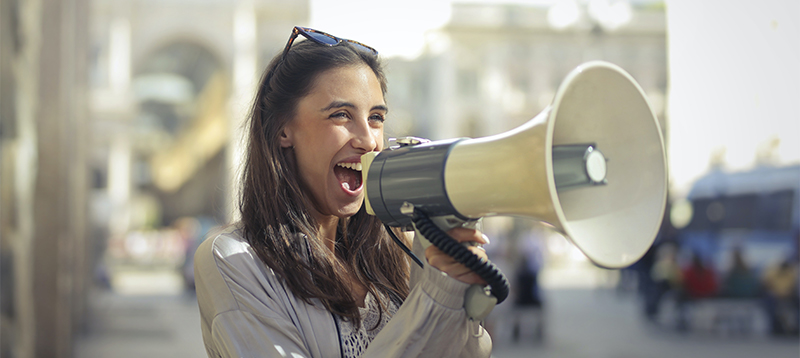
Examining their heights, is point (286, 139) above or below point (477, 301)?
above

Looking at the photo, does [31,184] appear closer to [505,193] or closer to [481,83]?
[505,193]

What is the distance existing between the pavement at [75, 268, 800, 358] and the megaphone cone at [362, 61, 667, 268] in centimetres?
598

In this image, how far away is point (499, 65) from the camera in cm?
1983

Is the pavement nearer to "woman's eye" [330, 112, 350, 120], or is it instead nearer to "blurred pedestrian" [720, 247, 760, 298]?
"blurred pedestrian" [720, 247, 760, 298]

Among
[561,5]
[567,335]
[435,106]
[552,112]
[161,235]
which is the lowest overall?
[161,235]

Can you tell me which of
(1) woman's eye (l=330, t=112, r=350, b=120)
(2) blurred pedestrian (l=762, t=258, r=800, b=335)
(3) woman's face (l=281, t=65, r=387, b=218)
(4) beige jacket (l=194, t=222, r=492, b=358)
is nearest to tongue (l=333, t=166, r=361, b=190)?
(3) woman's face (l=281, t=65, r=387, b=218)

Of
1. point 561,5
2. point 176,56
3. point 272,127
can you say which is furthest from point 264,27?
point 272,127

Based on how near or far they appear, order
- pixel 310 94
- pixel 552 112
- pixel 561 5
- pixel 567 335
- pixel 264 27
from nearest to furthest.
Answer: pixel 552 112
pixel 310 94
pixel 567 335
pixel 561 5
pixel 264 27

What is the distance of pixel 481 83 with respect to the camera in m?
20.7

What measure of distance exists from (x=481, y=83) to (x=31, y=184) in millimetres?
16888

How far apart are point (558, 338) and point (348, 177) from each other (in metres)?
7.03

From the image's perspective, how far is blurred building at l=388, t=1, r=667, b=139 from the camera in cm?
1772

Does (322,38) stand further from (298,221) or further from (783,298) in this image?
(783,298)

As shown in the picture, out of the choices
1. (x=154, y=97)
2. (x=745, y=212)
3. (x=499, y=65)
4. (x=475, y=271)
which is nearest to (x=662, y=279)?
(x=745, y=212)
